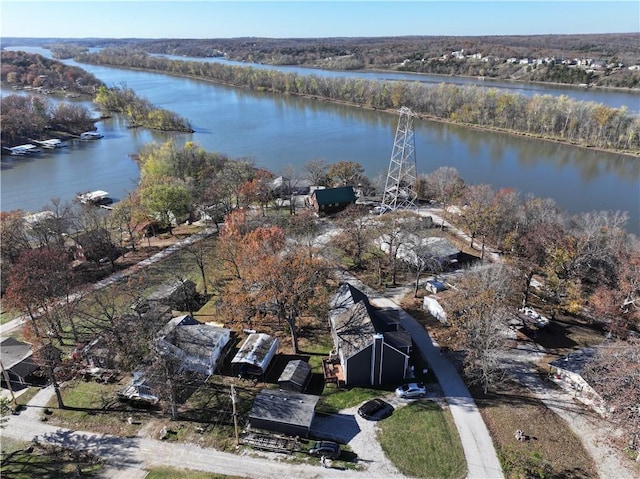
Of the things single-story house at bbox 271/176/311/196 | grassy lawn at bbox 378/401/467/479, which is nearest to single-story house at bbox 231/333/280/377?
grassy lawn at bbox 378/401/467/479

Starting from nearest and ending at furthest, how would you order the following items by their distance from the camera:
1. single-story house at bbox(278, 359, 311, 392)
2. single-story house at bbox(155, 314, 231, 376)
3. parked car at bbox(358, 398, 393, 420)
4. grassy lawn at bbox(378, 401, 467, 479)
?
1. grassy lawn at bbox(378, 401, 467, 479)
2. parked car at bbox(358, 398, 393, 420)
3. single-story house at bbox(278, 359, 311, 392)
4. single-story house at bbox(155, 314, 231, 376)

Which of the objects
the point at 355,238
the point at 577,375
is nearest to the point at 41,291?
the point at 355,238

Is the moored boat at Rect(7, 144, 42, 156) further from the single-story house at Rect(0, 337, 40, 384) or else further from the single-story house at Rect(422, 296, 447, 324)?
the single-story house at Rect(422, 296, 447, 324)

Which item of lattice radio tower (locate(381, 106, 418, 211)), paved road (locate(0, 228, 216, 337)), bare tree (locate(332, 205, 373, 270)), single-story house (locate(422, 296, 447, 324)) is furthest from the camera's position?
lattice radio tower (locate(381, 106, 418, 211))

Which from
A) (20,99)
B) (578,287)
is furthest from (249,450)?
(20,99)

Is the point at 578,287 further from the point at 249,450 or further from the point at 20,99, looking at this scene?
the point at 20,99

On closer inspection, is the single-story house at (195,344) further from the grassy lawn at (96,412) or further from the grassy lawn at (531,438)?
the grassy lawn at (531,438)
